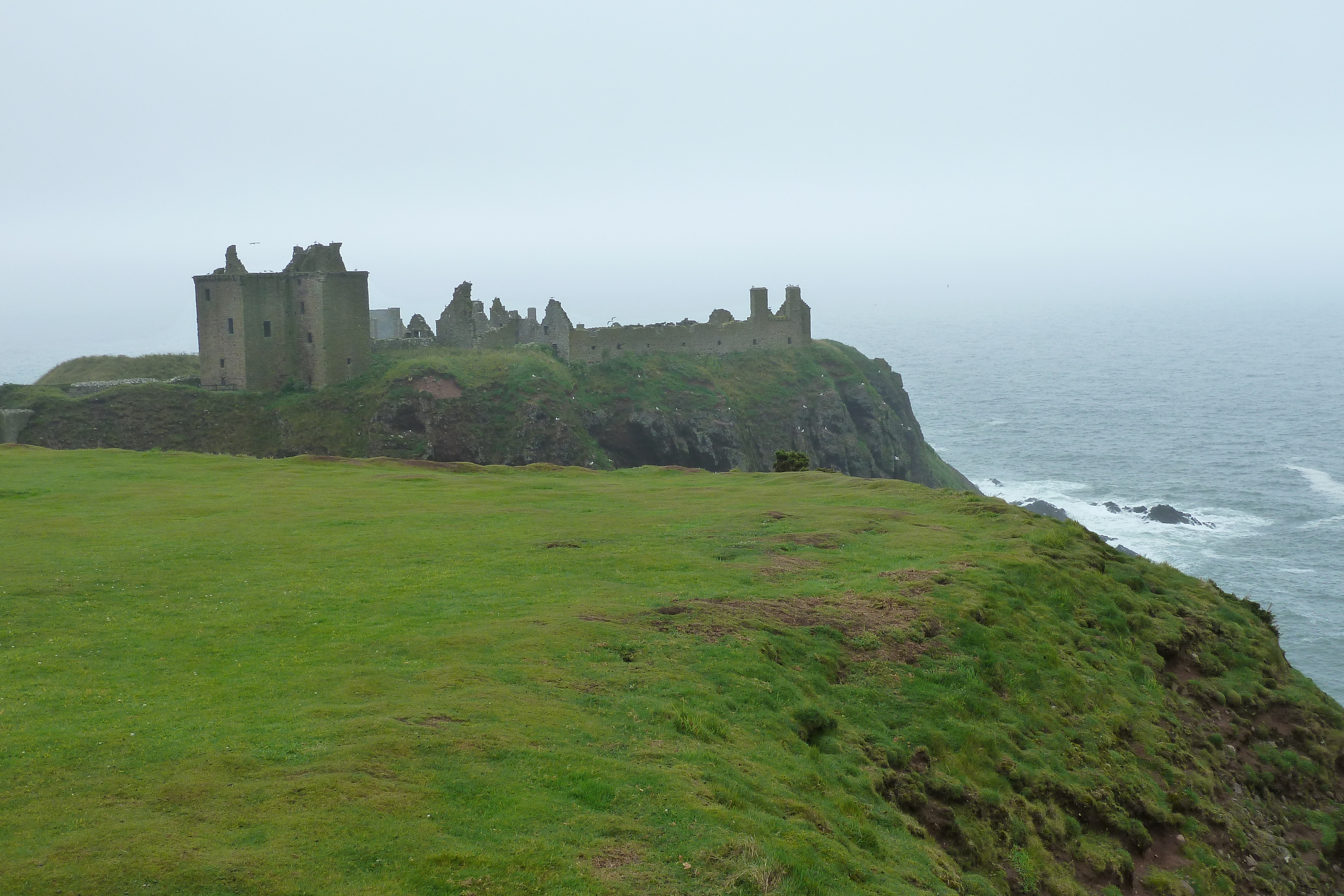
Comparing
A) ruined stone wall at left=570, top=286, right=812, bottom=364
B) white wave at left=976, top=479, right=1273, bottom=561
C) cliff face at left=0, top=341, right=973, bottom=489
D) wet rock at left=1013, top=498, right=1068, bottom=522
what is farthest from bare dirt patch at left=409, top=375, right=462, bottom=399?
wet rock at left=1013, top=498, right=1068, bottom=522

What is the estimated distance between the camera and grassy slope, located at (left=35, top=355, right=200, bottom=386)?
9138cm

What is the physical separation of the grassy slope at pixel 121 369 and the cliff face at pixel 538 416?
906cm

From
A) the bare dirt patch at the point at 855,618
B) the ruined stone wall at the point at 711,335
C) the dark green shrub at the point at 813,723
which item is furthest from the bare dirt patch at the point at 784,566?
the ruined stone wall at the point at 711,335

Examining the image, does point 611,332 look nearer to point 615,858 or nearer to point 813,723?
point 813,723

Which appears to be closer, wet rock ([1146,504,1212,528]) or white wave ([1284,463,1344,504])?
wet rock ([1146,504,1212,528])

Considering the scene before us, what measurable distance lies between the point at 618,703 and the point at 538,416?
6439 centimetres

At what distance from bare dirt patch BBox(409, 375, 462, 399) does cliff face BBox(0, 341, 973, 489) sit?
10cm

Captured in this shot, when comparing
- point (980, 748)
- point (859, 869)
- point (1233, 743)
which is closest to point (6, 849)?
point (859, 869)

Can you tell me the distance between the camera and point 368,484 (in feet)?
155

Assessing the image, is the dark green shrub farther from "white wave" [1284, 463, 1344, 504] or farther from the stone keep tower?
"white wave" [1284, 463, 1344, 504]

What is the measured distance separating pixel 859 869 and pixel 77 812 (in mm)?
11207

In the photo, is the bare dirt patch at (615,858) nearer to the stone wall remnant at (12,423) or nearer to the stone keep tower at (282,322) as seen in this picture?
the stone wall remnant at (12,423)

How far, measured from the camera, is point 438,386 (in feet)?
282

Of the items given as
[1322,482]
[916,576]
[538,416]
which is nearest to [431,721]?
[916,576]
